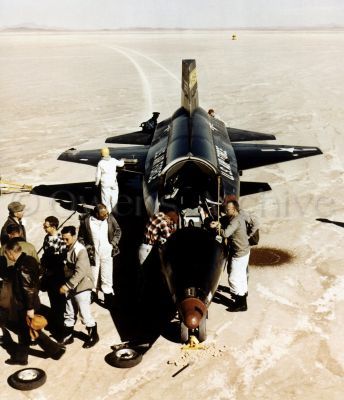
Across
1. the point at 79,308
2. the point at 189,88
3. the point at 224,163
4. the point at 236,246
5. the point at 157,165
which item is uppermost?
the point at 189,88

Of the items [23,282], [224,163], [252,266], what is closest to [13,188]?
[224,163]

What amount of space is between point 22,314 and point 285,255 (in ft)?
21.4

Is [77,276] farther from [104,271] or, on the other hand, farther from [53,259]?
[104,271]

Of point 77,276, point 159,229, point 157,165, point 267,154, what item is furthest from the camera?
point 267,154

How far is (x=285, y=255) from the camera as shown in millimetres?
11789

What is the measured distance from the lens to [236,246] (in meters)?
9.03

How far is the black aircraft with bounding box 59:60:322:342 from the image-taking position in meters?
7.64

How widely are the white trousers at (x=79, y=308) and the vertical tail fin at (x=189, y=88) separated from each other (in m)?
9.40

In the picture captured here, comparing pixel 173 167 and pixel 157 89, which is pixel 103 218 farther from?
pixel 157 89

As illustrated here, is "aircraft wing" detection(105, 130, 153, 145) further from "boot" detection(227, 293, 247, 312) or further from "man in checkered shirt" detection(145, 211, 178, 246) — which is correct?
"boot" detection(227, 293, 247, 312)

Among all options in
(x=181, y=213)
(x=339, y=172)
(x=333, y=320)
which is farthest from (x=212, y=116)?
(x=333, y=320)

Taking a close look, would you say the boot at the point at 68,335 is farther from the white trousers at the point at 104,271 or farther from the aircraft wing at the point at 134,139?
the aircraft wing at the point at 134,139

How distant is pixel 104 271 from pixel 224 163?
4.79 meters

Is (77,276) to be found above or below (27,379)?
above
